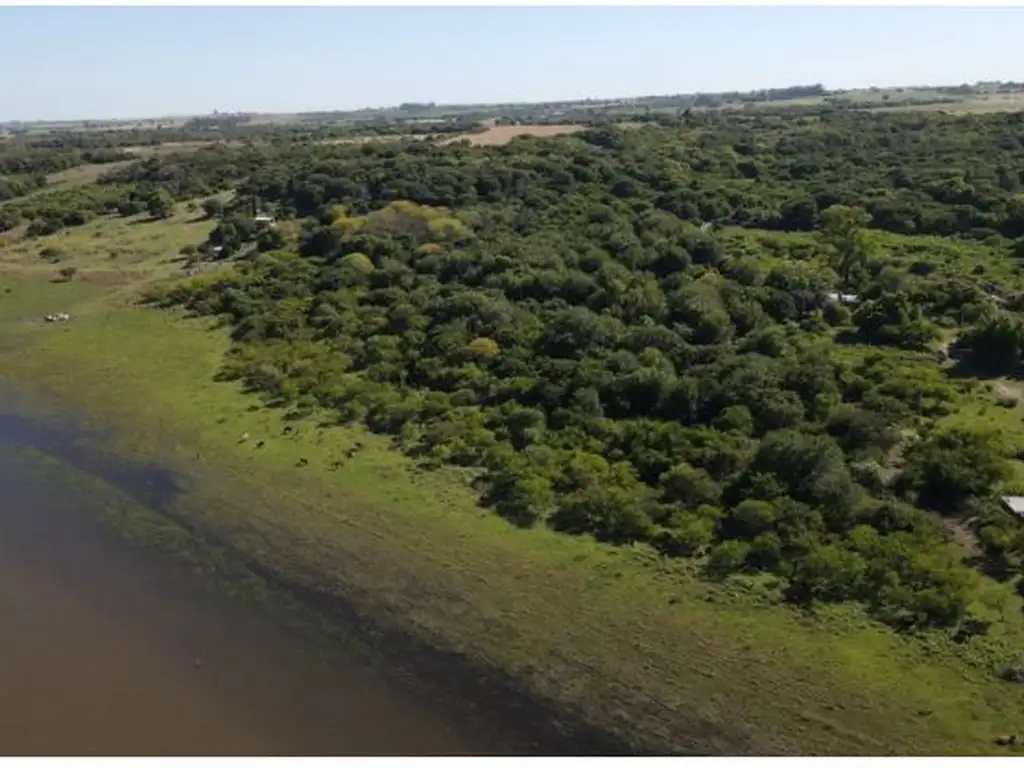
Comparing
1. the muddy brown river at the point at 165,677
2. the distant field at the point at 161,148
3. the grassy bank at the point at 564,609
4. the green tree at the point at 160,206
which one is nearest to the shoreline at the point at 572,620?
the grassy bank at the point at 564,609

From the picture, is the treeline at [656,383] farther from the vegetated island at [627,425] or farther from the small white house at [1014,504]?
the small white house at [1014,504]

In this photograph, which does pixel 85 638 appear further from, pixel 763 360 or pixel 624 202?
pixel 624 202

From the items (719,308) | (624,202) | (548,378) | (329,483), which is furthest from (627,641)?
(624,202)

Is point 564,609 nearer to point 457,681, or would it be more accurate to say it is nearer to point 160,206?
point 457,681

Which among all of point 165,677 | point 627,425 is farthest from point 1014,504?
point 165,677

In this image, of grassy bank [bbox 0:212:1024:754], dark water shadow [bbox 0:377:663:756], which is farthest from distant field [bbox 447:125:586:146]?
dark water shadow [bbox 0:377:663:756]

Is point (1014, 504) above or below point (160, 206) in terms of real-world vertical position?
below
